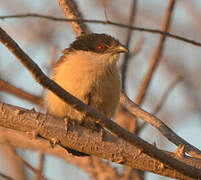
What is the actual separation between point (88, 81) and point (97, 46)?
84 cm

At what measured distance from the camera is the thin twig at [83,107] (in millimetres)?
2268

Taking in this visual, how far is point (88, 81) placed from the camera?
3.97 metres

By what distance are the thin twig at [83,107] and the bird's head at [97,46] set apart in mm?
2007

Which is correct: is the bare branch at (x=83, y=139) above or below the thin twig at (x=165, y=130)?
below

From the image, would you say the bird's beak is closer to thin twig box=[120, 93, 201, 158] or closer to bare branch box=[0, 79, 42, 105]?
thin twig box=[120, 93, 201, 158]

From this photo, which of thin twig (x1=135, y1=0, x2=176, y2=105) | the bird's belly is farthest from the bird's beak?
the bird's belly

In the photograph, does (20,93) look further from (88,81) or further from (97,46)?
(88,81)

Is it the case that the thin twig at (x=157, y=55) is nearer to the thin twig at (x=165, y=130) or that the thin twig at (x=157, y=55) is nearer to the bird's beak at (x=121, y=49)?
the bird's beak at (x=121, y=49)

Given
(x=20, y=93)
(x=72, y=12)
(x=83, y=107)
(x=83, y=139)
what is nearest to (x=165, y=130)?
(x=83, y=139)

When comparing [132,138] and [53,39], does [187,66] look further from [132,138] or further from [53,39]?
[132,138]

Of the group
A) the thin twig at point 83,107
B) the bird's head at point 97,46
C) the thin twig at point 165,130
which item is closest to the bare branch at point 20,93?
the bird's head at point 97,46

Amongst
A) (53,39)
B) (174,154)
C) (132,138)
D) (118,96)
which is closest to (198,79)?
(53,39)

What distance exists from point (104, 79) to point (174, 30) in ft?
13.4

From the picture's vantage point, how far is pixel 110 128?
2.54 m
